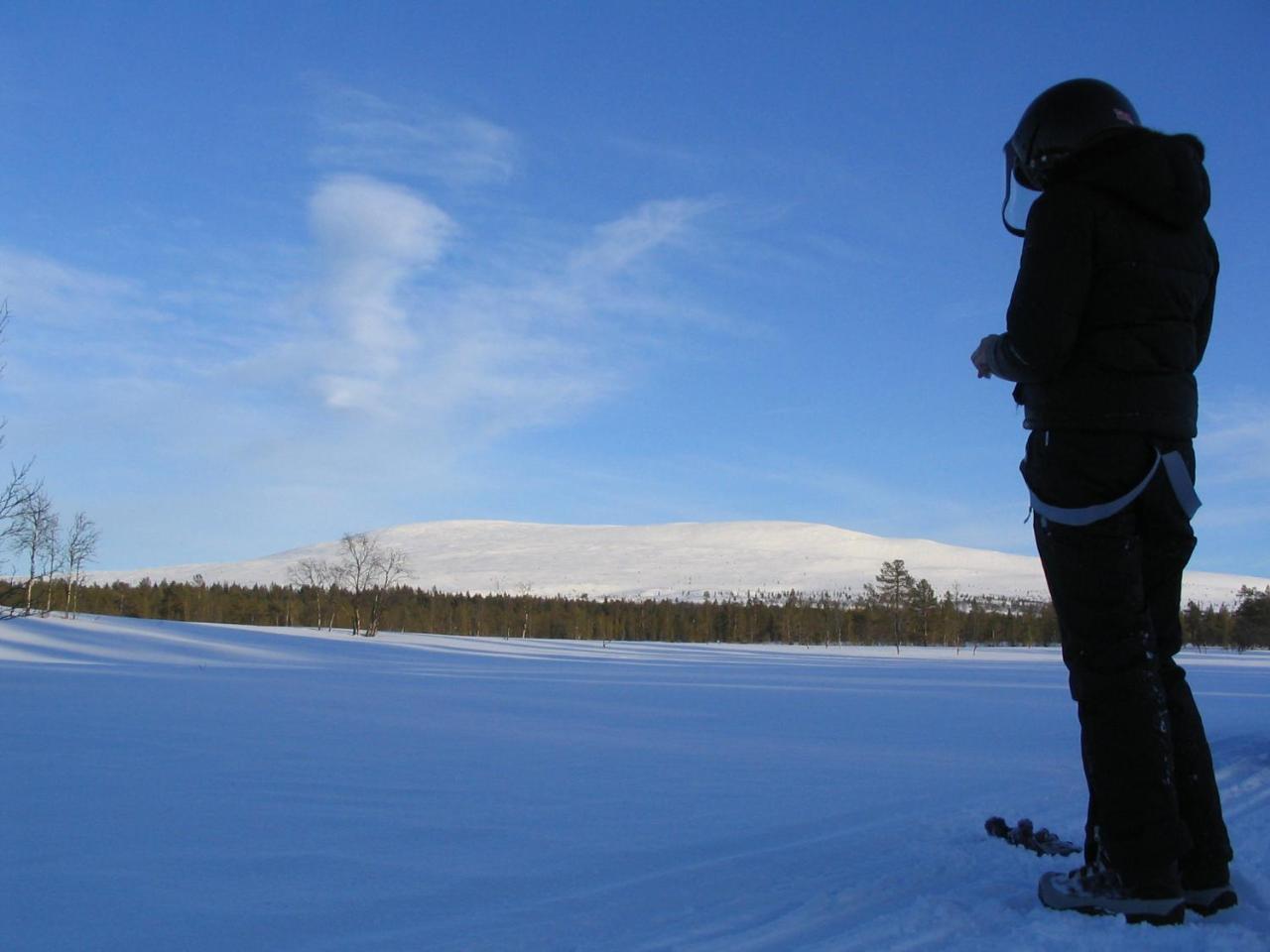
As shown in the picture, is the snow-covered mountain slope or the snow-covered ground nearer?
the snow-covered ground

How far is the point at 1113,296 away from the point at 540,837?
2.21 metres

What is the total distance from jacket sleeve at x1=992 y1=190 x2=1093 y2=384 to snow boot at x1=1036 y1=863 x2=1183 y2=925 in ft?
3.47

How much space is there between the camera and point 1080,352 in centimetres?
196

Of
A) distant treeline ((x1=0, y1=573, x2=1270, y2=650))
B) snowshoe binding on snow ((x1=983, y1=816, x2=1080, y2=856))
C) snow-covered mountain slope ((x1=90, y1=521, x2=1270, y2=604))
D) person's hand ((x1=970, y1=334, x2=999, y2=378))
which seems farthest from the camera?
snow-covered mountain slope ((x1=90, y1=521, x2=1270, y2=604))

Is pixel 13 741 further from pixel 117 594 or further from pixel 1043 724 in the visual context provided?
pixel 117 594

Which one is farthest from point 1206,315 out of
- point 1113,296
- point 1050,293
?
point 1050,293

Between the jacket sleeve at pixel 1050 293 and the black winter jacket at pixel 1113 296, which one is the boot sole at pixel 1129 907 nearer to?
the black winter jacket at pixel 1113 296

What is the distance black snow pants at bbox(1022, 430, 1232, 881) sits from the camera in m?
1.79

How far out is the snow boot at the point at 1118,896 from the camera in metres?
1.70

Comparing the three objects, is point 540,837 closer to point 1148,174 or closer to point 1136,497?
point 1136,497

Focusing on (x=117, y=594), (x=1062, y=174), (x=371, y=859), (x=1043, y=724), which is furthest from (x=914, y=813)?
(x=117, y=594)

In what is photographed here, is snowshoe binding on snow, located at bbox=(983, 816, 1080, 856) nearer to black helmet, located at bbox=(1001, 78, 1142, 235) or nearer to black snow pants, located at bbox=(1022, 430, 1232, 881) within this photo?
black snow pants, located at bbox=(1022, 430, 1232, 881)

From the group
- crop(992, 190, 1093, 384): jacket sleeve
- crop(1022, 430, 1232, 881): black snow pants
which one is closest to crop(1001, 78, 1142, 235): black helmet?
crop(992, 190, 1093, 384): jacket sleeve

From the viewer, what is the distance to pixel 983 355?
6.82 ft
